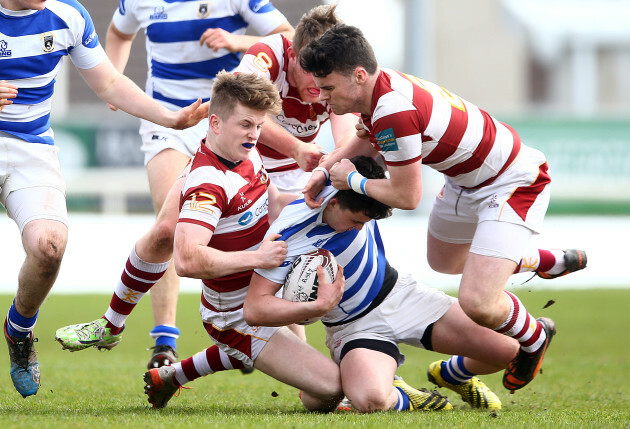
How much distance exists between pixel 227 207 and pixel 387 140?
2.82 ft

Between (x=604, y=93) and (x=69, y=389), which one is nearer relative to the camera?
(x=69, y=389)

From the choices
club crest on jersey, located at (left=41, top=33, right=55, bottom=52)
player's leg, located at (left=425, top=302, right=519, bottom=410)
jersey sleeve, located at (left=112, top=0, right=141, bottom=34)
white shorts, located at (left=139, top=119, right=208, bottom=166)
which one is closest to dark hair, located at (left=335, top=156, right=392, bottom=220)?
player's leg, located at (left=425, top=302, right=519, bottom=410)

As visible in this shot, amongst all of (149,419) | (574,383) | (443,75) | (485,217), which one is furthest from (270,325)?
(443,75)

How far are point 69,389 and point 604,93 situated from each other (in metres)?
30.5

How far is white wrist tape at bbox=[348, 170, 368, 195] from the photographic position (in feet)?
15.5

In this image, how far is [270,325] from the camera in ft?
15.4

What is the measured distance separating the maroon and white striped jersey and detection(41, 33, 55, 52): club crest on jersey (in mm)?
1742

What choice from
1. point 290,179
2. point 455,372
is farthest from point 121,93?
point 455,372

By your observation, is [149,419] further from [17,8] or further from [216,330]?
[17,8]

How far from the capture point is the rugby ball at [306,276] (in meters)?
4.70

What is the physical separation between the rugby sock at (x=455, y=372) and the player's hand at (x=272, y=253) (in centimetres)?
131

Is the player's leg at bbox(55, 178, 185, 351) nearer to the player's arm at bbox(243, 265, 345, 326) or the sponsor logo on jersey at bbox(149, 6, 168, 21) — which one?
the player's arm at bbox(243, 265, 345, 326)

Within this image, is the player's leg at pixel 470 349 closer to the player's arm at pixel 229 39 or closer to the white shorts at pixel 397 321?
the white shorts at pixel 397 321

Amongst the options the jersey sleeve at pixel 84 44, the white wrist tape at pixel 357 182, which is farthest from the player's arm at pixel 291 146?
the jersey sleeve at pixel 84 44
